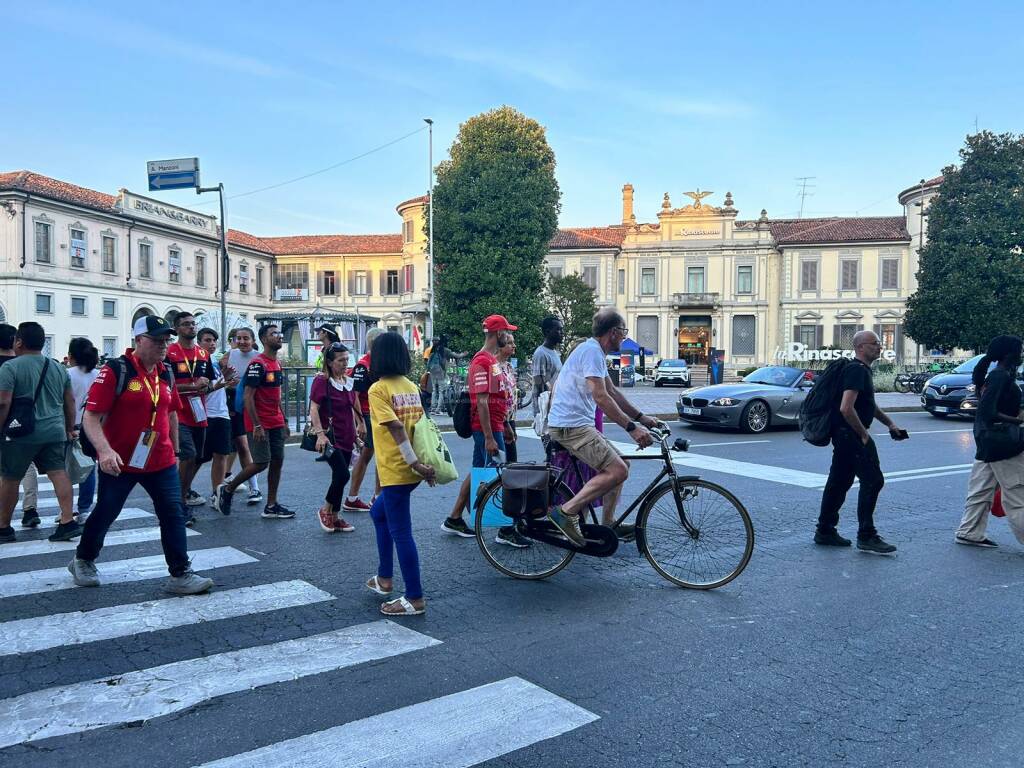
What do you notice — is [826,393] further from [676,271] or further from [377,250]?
[377,250]

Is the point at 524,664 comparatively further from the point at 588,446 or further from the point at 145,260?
the point at 145,260

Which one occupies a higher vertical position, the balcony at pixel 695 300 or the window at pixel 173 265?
the window at pixel 173 265

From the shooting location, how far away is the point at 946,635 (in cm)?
436

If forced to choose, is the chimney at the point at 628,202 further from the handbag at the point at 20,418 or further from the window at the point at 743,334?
the handbag at the point at 20,418

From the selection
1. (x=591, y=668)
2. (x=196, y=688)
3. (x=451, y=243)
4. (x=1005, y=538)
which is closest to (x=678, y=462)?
(x=1005, y=538)

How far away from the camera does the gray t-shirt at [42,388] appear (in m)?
6.12

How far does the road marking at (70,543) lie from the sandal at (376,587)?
1661 millimetres

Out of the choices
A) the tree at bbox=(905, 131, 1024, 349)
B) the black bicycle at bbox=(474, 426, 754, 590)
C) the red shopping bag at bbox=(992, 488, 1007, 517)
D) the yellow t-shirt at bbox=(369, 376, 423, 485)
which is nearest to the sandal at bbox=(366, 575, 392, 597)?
the yellow t-shirt at bbox=(369, 376, 423, 485)

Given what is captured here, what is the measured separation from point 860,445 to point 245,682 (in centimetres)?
471

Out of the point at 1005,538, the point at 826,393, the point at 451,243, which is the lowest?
the point at 1005,538

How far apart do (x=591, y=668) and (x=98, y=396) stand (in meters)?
3.30

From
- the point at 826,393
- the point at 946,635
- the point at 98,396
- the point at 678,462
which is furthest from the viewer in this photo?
the point at 678,462

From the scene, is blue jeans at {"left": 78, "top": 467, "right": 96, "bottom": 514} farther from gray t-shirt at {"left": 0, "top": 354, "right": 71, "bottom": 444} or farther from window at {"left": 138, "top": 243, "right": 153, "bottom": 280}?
window at {"left": 138, "top": 243, "right": 153, "bottom": 280}

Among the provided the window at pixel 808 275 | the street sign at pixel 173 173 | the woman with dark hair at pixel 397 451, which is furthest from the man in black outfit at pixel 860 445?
the window at pixel 808 275
